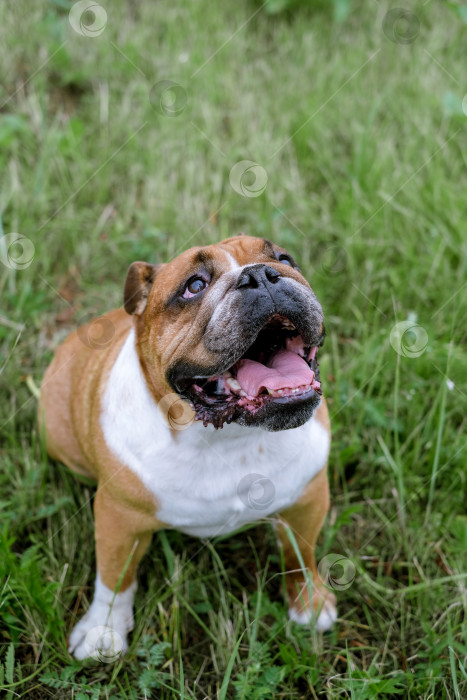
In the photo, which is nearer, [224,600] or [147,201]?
[224,600]

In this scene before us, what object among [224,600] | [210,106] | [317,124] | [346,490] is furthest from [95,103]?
[224,600]

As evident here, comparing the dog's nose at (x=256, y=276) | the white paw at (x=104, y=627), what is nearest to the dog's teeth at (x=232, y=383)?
the dog's nose at (x=256, y=276)

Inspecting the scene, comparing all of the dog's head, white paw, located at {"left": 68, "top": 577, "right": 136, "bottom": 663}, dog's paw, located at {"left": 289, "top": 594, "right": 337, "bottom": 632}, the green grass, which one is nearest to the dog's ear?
the dog's head

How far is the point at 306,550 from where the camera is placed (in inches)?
122

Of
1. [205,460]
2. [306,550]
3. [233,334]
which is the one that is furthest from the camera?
[306,550]

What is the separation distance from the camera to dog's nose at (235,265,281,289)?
2377mm

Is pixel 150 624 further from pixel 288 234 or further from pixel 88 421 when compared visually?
pixel 288 234

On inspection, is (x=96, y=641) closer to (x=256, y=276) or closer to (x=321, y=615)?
(x=321, y=615)

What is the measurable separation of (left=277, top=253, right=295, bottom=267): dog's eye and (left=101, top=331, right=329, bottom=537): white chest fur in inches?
26.9

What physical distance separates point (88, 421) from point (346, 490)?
1.36 metres

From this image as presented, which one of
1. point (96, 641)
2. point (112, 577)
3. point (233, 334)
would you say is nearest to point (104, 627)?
point (96, 641)

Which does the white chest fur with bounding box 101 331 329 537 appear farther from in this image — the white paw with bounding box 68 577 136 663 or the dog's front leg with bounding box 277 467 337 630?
the white paw with bounding box 68 577 136 663

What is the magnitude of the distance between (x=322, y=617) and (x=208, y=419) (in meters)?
1.29

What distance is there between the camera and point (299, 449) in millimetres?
2727
